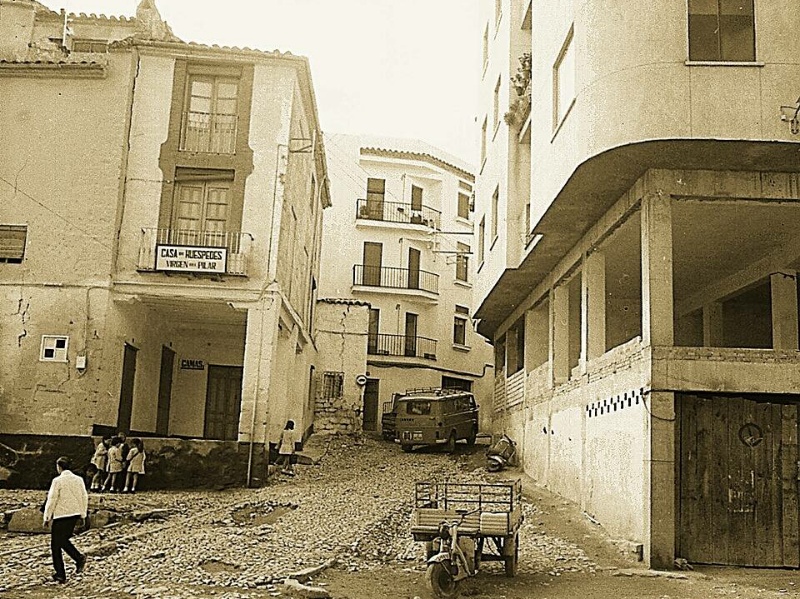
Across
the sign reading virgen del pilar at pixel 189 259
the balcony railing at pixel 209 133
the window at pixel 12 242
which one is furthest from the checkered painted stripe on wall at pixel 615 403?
the window at pixel 12 242

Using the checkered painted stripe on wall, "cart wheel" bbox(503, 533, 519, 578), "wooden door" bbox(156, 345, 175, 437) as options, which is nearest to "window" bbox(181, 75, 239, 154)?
"wooden door" bbox(156, 345, 175, 437)

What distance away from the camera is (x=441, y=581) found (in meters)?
11.2

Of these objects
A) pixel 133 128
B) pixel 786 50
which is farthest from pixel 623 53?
pixel 133 128

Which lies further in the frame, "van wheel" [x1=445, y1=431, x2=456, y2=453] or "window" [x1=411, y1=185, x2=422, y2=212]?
"window" [x1=411, y1=185, x2=422, y2=212]

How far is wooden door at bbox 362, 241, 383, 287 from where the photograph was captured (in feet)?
147

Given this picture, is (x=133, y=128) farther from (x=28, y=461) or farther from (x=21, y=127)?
→ (x=28, y=461)

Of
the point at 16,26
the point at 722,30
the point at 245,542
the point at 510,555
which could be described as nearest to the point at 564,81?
the point at 722,30

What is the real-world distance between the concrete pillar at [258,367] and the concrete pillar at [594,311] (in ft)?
25.5

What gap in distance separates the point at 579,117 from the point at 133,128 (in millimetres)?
12791

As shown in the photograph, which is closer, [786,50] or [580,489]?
[786,50]

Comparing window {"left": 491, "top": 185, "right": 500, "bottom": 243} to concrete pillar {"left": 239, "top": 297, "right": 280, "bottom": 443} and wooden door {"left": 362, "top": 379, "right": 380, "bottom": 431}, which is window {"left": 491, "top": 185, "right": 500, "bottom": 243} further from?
wooden door {"left": 362, "top": 379, "right": 380, "bottom": 431}

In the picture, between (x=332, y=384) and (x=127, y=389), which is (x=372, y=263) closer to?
(x=332, y=384)

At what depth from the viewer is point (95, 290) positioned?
2284 centimetres

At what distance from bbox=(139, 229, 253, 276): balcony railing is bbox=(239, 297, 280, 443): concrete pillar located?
112 centimetres
